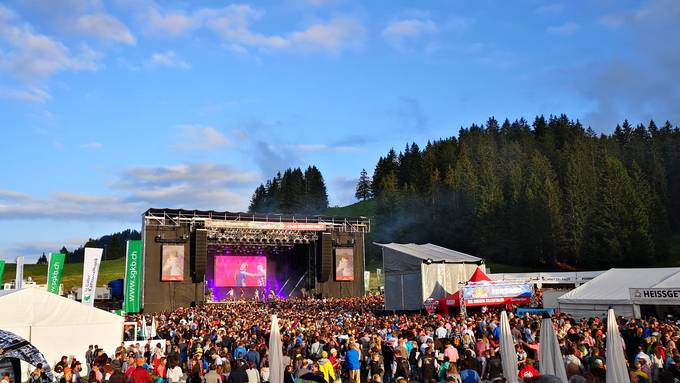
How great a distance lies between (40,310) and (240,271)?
97.8 feet

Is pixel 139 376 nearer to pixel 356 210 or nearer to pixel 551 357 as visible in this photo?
pixel 551 357

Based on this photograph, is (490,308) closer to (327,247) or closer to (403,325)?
(403,325)

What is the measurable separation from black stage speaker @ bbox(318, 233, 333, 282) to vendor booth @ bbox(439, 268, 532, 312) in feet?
54.3

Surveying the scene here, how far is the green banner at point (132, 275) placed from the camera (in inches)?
1232

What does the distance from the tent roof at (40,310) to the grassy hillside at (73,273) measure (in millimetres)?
56441

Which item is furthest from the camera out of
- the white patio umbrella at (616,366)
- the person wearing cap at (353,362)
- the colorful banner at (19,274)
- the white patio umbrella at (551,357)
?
the colorful banner at (19,274)

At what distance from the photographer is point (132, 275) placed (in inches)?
1260

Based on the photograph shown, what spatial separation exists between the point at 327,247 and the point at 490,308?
17.9 meters

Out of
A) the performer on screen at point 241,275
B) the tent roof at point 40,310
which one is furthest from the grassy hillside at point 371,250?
the tent roof at point 40,310

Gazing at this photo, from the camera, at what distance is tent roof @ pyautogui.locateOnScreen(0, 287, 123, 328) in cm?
1455

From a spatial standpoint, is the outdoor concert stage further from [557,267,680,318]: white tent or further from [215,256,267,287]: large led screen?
[557,267,680,318]: white tent

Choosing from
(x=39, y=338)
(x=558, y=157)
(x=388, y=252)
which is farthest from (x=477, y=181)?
(x=39, y=338)

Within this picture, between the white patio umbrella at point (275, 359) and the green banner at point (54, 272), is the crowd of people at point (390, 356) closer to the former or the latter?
the white patio umbrella at point (275, 359)

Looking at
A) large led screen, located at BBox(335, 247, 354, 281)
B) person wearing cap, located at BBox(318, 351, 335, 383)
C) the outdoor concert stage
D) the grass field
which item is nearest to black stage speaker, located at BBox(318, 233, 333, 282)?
the outdoor concert stage
